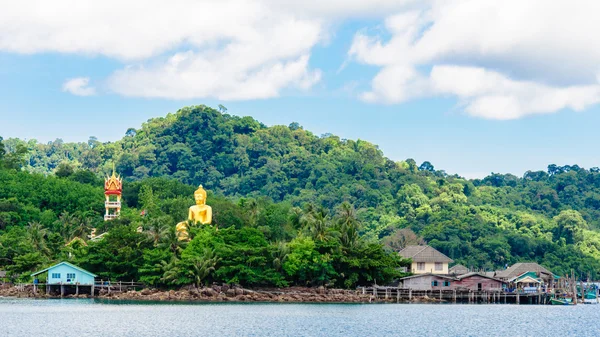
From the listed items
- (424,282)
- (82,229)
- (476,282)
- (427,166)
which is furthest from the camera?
(427,166)

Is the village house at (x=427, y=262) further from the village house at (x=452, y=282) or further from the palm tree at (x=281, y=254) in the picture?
the palm tree at (x=281, y=254)

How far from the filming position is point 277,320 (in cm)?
5675

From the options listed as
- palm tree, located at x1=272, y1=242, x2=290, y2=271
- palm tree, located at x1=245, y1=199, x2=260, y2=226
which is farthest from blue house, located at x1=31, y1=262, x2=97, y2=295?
palm tree, located at x1=245, y1=199, x2=260, y2=226

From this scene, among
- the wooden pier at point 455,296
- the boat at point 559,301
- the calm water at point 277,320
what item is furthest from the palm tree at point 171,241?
the boat at point 559,301

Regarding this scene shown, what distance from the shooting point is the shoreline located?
237ft

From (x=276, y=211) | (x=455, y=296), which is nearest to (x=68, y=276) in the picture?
(x=276, y=211)

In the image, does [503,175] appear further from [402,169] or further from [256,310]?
[256,310]

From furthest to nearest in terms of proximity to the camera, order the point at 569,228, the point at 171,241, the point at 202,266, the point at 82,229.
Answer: the point at 569,228 → the point at 82,229 → the point at 171,241 → the point at 202,266

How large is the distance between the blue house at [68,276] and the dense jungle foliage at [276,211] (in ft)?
3.27

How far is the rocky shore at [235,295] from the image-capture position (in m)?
72.3

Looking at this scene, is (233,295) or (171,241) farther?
(171,241)

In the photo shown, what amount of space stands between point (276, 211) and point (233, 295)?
72.9ft

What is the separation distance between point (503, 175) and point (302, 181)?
46228mm

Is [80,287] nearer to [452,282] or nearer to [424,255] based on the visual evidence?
[424,255]
